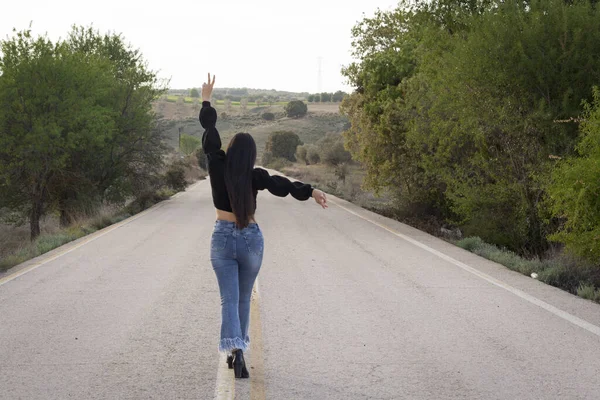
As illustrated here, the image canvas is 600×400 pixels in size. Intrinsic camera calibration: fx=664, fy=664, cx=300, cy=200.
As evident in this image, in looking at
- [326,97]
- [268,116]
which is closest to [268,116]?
[268,116]

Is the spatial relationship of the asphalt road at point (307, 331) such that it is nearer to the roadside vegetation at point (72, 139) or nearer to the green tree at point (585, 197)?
the green tree at point (585, 197)

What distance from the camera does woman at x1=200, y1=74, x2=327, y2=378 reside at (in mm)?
5141

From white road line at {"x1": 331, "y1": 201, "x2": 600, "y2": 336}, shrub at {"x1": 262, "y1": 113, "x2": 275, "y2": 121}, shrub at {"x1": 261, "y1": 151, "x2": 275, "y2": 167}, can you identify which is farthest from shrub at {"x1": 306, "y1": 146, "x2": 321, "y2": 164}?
white road line at {"x1": 331, "y1": 201, "x2": 600, "y2": 336}

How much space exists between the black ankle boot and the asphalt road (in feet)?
0.38

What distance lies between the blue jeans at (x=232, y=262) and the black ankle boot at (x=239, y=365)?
0.11m

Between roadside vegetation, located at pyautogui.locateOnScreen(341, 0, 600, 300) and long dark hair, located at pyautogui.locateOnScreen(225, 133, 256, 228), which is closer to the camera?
long dark hair, located at pyautogui.locateOnScreen(225, 133, 256, 228)

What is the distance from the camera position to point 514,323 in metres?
7.27

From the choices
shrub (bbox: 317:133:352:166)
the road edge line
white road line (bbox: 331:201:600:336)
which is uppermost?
the road edge line

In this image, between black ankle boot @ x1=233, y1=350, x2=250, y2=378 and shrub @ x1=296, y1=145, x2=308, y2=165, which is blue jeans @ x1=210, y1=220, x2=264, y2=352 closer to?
black ankle boot @ x1=233, y1=350, x2=250, y2=378

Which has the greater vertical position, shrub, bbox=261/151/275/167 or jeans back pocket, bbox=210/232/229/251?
jeans back pocket, bbox=210/232/229/251

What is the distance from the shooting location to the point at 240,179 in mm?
5125

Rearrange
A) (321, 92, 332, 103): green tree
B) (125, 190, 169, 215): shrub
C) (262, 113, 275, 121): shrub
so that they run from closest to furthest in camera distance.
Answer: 1. (125, 190, 169, 215): shrub
2. (262, 113, 275, 121): shrub
3. (321, 92, 332, 103): green tree

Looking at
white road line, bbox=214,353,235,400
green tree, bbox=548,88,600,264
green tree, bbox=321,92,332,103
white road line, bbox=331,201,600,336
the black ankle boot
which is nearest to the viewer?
white road line, bbox=214,353,235,400

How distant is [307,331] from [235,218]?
2211 millimetres
